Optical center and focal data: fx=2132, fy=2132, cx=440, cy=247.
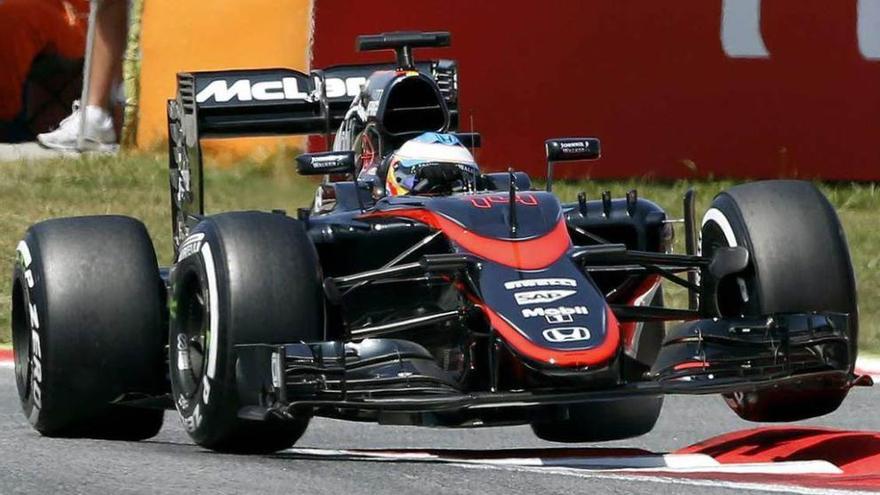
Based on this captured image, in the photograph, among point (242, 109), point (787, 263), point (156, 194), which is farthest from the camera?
point (156, 194)

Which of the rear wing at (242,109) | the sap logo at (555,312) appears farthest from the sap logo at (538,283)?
the rear wing at (242,109)

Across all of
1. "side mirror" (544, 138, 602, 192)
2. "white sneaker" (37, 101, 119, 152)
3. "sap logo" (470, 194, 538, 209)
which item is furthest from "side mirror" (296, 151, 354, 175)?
"white sneaker" (37, 101, 119, 152)

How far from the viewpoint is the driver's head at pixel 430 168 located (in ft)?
23.4

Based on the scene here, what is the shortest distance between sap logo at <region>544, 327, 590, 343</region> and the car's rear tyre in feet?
4.02

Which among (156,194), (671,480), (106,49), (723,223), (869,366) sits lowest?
(869,366)

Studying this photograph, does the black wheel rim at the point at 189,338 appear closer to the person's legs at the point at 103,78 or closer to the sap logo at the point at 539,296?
the sap logo at the point at 539,296

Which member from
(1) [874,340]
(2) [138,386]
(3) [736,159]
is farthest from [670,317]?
(3) [736,159]

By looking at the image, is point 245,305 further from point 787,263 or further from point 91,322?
point 787,263

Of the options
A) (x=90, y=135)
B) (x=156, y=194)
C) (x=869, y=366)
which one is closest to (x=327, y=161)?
(x=869, y=366)

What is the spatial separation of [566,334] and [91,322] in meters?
1.64

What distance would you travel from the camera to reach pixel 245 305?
19.9 feet

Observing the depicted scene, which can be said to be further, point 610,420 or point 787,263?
point 610,420

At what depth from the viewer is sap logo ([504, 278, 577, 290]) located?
6168 mm

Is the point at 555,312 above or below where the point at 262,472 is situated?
above
